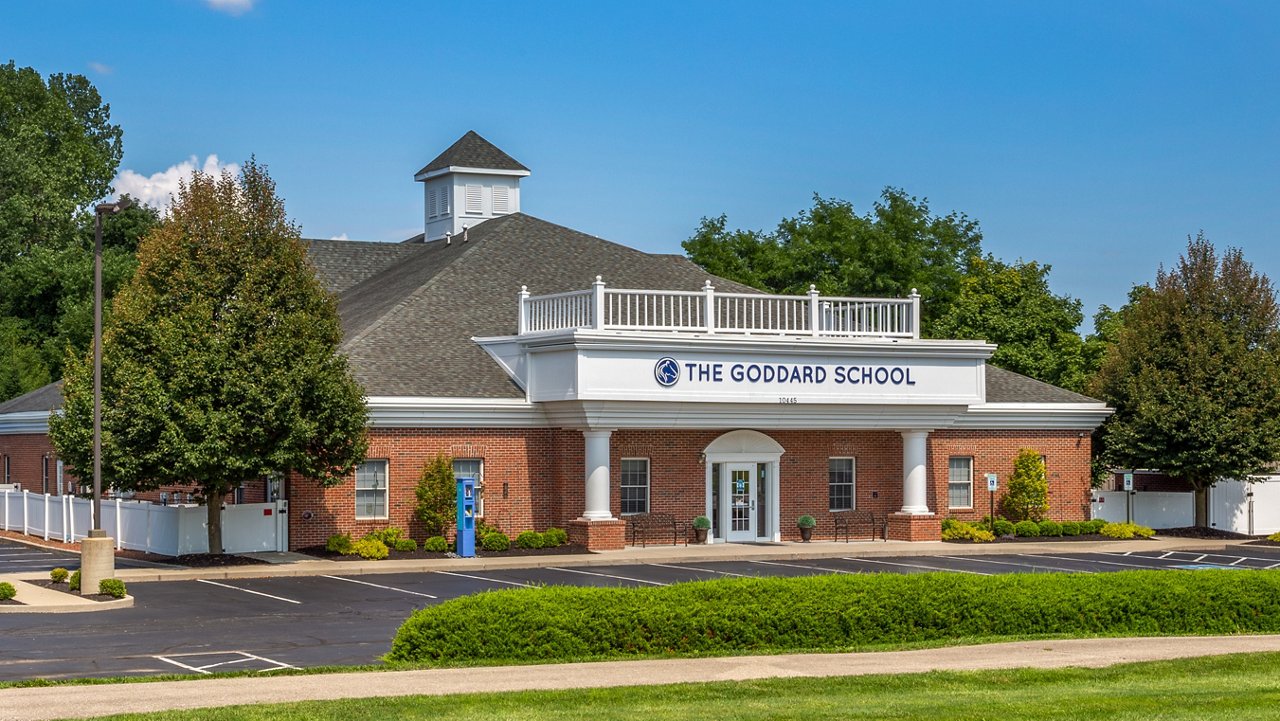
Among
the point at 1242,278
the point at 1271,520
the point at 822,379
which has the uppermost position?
the point at 1242,278

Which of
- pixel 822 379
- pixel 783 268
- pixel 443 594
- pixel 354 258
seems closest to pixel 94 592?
pixel 443 594

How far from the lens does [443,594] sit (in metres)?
30.9

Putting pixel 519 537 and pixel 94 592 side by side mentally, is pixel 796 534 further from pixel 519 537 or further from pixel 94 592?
pixel 94 592

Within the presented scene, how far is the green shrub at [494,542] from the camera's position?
40344mm

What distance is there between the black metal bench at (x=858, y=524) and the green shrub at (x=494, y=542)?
963 centimetres

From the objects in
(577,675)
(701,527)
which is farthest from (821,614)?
(701,527)

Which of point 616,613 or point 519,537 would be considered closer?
point 616,613

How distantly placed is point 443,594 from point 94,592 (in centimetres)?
616

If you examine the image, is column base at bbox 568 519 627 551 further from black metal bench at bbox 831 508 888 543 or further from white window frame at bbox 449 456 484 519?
black metal bench at bbox 831 508 888 543

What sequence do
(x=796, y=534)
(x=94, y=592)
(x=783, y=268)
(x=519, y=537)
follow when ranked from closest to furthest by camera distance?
1. (x=94, y=592)
2. (x=519, y=537)
3. (x=796, y=534)
4. (x=783, y=268)

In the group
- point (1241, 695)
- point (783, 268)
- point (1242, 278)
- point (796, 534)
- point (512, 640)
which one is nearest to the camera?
point (1241, 695)

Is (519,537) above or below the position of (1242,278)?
below

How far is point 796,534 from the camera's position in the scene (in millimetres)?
45031

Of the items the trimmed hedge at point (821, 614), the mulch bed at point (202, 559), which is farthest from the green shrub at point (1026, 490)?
the trimmed hedge at point (821, 614)
